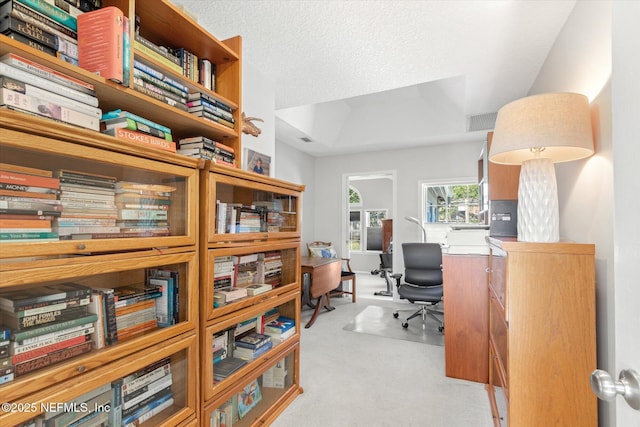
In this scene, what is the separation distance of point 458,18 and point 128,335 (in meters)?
2.52

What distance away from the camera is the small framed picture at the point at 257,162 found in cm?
249

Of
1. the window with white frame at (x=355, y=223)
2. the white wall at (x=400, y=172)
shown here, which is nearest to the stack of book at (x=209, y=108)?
the white wall at (x=400, y=172)

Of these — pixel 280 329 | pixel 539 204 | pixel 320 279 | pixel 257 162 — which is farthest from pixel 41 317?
pixel 320 279

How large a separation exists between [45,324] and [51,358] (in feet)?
0.35

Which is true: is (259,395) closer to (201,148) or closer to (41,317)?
(41,317)

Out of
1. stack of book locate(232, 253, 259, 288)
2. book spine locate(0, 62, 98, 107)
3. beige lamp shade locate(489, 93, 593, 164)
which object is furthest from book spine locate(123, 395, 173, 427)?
beige lamp shade locate(489, 93, 593, 164)

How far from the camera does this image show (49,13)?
1060mm

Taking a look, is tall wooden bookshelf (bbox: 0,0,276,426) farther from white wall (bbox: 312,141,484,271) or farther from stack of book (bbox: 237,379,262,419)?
white wall (bbox: 312,141,484,271)

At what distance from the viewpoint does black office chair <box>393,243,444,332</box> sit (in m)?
3.71

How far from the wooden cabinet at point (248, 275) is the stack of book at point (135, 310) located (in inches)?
8.0

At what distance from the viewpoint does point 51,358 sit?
0.93 metres

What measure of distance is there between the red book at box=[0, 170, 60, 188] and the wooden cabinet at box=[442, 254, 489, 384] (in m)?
2.50

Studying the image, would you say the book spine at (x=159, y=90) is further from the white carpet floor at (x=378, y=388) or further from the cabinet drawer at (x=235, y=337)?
the white carpet floor at (x=378, y=388)

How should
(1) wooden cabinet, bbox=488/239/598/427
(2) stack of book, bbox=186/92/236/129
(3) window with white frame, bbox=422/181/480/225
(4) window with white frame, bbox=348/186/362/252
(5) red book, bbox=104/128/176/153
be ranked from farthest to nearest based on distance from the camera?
1. (4) window with white frame, bbox=348/186/362/252
2. (3) window with white frame, bbox=422/181/480/225
3. (2) stack of book, bbox=186/92/236/129
4. (1) wooden cabinet, bbox=488/239/598/427
5. (5) red book, bbox=104/128/176/153
